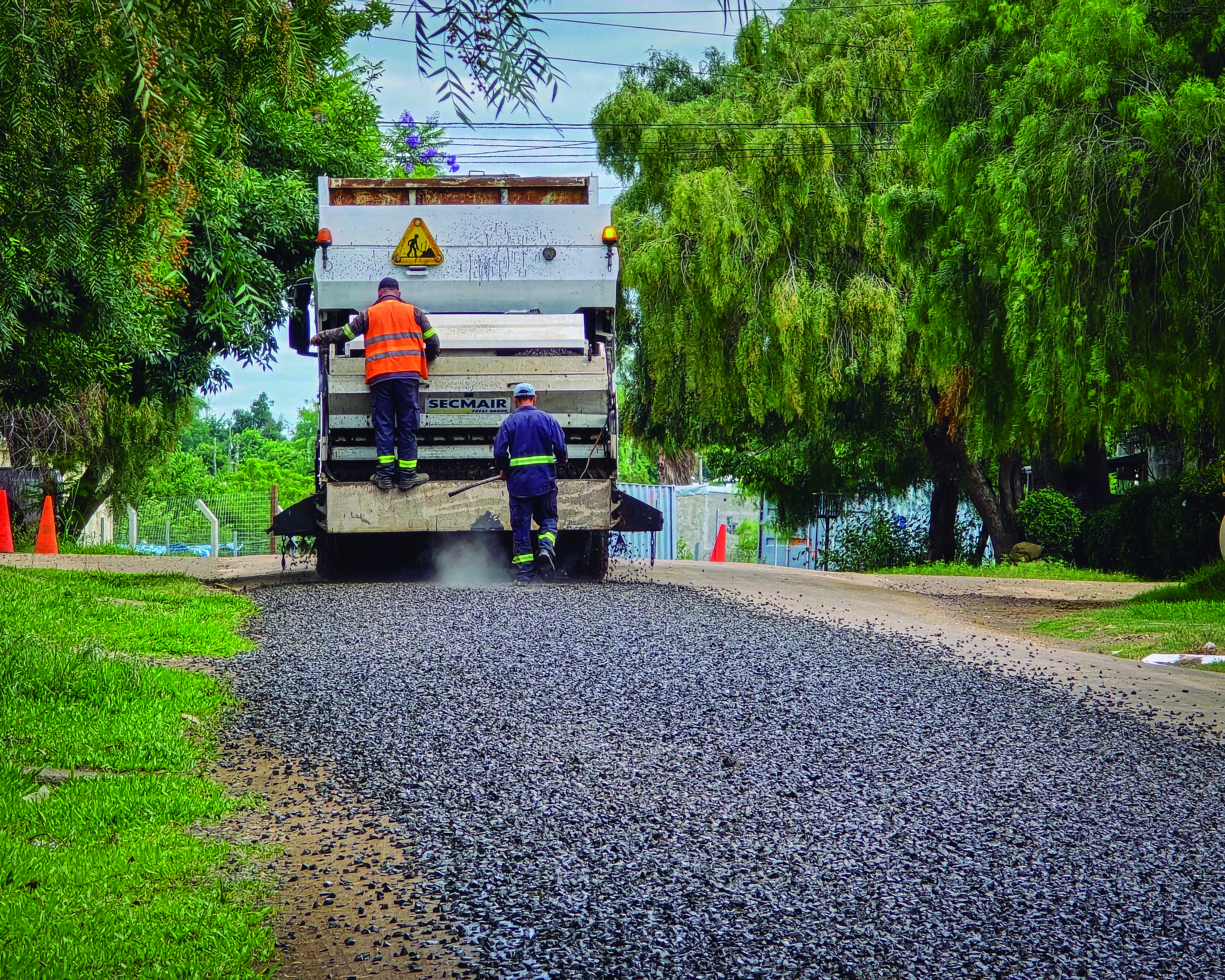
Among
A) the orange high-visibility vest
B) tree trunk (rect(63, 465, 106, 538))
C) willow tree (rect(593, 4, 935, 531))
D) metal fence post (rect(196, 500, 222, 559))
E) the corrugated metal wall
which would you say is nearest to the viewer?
the orange high-visibility vest

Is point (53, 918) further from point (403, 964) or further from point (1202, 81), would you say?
point (1202, 81)

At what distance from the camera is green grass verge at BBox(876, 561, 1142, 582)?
63.7 feet

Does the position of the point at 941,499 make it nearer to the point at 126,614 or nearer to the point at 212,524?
the point at 212,524

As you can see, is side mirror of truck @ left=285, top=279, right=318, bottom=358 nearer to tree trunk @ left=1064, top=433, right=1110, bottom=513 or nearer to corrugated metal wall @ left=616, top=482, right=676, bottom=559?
tree trunk @ left=1064, top=433, right=1110, bottom=513

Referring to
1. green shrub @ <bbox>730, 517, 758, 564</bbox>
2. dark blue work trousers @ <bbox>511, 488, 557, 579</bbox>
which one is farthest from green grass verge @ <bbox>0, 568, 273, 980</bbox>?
green shrub @ <bbox>730, 517, 758, 564</bbox>

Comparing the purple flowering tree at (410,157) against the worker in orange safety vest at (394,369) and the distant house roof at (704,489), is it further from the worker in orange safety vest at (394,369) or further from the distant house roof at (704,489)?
the distant house roof at (704,489)

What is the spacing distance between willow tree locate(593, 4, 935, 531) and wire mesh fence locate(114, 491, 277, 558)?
1426 centimetres

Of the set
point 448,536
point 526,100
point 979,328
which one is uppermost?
point 979,328

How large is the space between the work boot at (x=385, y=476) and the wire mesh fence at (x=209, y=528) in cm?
2197

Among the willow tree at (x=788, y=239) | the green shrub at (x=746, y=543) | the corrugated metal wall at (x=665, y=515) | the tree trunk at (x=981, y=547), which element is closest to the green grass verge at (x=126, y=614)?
the willow tree at (x=788, y=239)

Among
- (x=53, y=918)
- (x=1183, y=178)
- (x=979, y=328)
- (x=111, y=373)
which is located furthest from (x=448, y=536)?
(x=53, y=918)

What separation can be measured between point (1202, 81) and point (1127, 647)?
177 inches

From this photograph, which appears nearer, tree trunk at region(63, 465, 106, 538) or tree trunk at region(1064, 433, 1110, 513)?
tree trunk at region(1064, 433, 1110, 513)

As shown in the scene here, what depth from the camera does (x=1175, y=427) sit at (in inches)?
690
